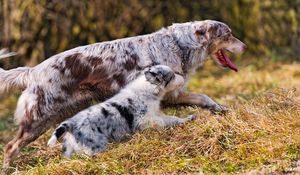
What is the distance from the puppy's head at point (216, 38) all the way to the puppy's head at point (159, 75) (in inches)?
27.0

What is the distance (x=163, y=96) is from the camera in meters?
6.80

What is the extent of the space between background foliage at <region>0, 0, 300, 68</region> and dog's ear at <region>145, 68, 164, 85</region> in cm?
612

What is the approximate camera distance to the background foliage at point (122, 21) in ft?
40.4

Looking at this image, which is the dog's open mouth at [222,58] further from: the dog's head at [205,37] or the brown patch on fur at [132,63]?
the brown patch on fur at [132,63]

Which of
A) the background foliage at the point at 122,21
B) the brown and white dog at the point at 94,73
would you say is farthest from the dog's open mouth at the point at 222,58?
the background foliage at the point at 122,21

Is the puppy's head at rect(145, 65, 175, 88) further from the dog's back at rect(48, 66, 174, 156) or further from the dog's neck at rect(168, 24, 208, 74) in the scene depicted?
the dog's neck at rect(168, 24, 208, 74)

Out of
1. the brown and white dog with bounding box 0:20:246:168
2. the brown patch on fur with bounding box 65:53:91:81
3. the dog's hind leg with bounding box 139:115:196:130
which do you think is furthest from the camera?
the brown patch on fur with bounding box 65:53:91:81

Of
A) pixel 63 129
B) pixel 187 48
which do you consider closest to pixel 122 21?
pixel 187 48

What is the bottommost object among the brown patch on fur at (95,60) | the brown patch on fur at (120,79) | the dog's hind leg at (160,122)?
the dog's hind leg at (160,122)

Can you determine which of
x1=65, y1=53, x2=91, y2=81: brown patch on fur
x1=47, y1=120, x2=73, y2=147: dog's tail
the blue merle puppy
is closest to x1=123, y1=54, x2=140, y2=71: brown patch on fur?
the blue merle puppy

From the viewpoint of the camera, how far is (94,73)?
6.70 m

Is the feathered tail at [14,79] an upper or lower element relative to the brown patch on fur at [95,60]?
lower

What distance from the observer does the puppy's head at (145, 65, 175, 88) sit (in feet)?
21.5

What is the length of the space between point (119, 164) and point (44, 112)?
3.66 feet
